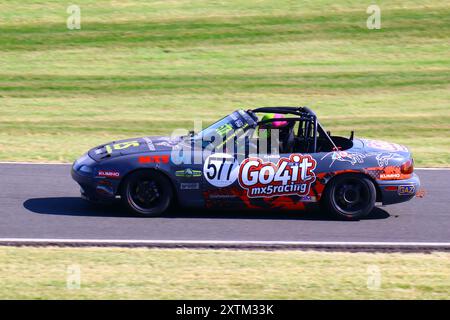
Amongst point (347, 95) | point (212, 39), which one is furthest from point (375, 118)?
point (212, 39)

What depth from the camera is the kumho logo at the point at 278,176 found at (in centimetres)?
1070

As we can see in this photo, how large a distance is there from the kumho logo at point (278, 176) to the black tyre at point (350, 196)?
1.08ft

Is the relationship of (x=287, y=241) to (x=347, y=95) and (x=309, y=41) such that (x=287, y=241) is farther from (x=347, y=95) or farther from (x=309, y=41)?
(x=309, y=41)

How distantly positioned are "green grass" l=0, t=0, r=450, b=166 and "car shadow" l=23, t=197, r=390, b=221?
4.13 metres

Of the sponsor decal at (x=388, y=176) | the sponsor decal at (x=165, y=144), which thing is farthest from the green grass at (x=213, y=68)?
the sponsor decal at (x=165, y=144)

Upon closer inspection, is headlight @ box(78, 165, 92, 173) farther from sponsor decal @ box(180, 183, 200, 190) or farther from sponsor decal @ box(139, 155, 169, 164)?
sponsor decal @ box(180, 183, 200, 190)

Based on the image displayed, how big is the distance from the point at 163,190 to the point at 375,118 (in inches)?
343

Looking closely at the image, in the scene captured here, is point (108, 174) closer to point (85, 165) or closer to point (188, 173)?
point (85, 165)

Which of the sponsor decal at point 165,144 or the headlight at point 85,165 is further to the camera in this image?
the sponsor decal at point 165,144

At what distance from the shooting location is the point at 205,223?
10.6 m

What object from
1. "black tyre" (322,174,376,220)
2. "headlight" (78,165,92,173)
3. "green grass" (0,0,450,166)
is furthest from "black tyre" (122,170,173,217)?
"green grass" (0,0,450,166)

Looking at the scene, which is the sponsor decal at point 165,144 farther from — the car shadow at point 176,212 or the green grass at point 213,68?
the green grass at point 213,68

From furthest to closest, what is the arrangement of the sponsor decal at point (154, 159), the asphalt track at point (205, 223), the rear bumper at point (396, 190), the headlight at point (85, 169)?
the rear bumper at point (396, 190) → the headlight at point (85, 169) → the sponsor decal at point (154, 159) → the asphalt track at point (205, 223)
